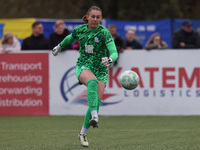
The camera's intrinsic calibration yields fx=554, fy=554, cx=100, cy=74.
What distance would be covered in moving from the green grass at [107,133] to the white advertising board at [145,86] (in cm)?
44

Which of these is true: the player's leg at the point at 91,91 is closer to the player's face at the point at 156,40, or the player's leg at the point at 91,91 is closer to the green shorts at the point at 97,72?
the green shorts at the point at 97,72

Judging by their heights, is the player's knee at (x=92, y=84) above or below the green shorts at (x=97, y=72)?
below

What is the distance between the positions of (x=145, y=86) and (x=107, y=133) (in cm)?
362

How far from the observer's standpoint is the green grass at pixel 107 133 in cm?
874

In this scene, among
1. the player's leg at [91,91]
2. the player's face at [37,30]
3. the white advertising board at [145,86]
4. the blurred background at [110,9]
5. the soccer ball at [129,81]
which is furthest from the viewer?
the blurred background at [110,9]

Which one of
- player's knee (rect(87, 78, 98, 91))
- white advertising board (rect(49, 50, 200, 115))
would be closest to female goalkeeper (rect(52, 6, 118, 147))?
player's knee (rect(87, 78, 98, 91))

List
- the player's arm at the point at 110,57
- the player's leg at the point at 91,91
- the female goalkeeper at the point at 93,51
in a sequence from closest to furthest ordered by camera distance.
A: the player's arm at the point at 110,57, the player's leg at the point at 91,91, the female goalkeeper at the point at 93,51

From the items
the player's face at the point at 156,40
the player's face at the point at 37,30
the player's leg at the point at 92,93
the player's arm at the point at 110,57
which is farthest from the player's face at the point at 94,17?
the player's face at the point at 37,30

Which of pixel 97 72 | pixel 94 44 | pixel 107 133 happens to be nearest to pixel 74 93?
pixel 107 133

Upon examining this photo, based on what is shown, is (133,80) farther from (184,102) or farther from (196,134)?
(184,102)

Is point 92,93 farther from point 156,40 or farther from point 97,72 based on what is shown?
point 156,40

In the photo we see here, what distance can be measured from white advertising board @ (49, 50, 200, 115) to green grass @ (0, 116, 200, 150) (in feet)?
1.45

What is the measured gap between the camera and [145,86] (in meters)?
13.9

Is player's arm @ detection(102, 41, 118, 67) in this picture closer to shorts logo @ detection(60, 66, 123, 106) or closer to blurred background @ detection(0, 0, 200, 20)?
shorts logo @ detection(60, 66, 123, 106)
